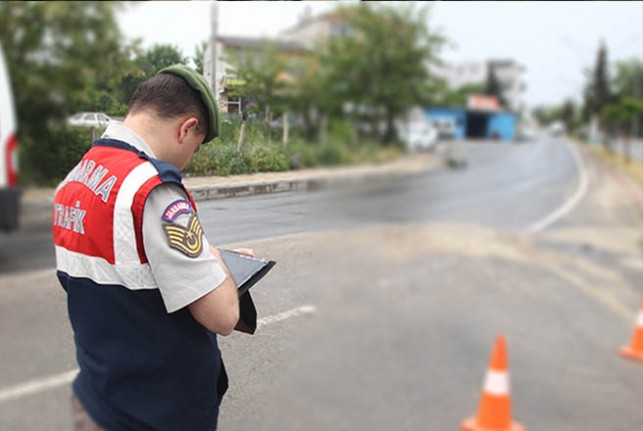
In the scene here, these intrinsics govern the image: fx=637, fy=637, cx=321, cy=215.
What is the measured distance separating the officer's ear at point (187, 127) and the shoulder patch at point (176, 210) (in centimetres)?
13

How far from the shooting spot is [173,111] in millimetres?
1040

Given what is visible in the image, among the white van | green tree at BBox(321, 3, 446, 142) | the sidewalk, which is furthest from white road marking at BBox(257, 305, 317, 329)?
green tree at BBox(321, 3, 446, 142)

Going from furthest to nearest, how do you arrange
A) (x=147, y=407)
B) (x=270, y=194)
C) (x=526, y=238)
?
(x=526, y=238), (x=270, y=194), (x=147, y=407)

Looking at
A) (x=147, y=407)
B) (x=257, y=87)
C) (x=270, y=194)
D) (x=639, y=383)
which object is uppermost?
(x=257, y=87)

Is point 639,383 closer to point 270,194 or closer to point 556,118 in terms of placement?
point 270,194

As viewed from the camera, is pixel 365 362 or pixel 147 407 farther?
pixel 365 362

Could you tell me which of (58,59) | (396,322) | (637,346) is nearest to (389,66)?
(396,322)

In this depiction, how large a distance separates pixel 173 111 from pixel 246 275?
0.97 ft

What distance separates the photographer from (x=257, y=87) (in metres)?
1.35

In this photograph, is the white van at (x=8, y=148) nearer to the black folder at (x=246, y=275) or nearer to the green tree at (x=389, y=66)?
the black folder at (x=246, y=275)

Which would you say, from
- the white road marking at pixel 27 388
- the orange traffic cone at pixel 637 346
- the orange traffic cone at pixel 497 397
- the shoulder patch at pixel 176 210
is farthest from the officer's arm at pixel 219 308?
the orange traffic cone at pixel 637 346

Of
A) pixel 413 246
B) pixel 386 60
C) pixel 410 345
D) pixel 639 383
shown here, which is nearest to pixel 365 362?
pixel 410 345

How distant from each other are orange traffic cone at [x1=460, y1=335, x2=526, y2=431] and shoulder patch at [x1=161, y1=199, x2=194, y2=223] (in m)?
2.64

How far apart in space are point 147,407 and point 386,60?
31.8ft
